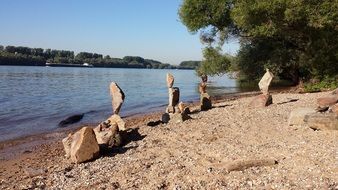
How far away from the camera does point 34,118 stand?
30.5m

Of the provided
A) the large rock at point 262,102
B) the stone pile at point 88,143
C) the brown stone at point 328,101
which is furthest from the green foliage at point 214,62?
the stone pile at point 88,143

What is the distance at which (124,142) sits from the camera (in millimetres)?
16469

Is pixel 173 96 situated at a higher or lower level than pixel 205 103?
higher

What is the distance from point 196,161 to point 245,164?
1.70 meters

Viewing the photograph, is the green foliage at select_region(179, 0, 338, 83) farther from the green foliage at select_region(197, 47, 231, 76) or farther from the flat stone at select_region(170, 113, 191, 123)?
the flat stone at select_region(170, 113, 191, 123)

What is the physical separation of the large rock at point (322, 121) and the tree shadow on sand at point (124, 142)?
621 centimetres

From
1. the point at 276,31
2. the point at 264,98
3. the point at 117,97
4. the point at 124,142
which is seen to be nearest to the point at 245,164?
the point at 124,142

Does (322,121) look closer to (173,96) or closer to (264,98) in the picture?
(264,98)

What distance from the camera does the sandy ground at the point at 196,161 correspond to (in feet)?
35.0

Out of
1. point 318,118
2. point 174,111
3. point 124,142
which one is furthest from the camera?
point 174,111

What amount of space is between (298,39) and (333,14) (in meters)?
8.63

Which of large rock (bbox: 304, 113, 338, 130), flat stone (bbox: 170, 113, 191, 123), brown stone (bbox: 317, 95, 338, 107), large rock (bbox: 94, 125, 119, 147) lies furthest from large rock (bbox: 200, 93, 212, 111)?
large rock (bbox: 304, 113, 338, 130)

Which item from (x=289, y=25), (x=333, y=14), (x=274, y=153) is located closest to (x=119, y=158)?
(x=274, y=153)

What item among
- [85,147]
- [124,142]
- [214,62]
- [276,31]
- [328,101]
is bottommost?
[124,142]
